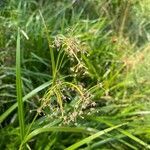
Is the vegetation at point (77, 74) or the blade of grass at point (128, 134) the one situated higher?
the vegetation at point (77, 74)

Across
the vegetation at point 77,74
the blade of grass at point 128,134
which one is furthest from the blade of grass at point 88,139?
the blade of grass at point 128,134

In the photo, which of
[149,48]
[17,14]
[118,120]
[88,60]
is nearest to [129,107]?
[118,120]

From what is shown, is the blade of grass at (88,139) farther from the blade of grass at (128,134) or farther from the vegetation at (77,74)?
the blade of grass at (128,134)

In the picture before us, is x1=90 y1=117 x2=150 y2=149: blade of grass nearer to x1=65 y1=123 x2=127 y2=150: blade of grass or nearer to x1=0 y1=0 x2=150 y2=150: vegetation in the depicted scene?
x1=0 y1=0 x2=150 y2=150: vegetation

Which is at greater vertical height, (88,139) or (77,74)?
(77,74)

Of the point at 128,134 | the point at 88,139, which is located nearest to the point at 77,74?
the point at 88,139

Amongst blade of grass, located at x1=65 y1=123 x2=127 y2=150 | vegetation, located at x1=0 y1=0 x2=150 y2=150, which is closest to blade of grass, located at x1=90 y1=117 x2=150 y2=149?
vegetation, located at x1=0 y1=0 x2=150 y2=150

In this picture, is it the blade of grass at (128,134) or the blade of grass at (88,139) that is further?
the blade of grass at (128,134)

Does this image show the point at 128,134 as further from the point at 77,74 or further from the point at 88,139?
the point at 77,74

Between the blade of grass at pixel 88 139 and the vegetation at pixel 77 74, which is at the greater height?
the vegetation at pixel 77 74

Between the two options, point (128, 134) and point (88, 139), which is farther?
point (128, 134)
